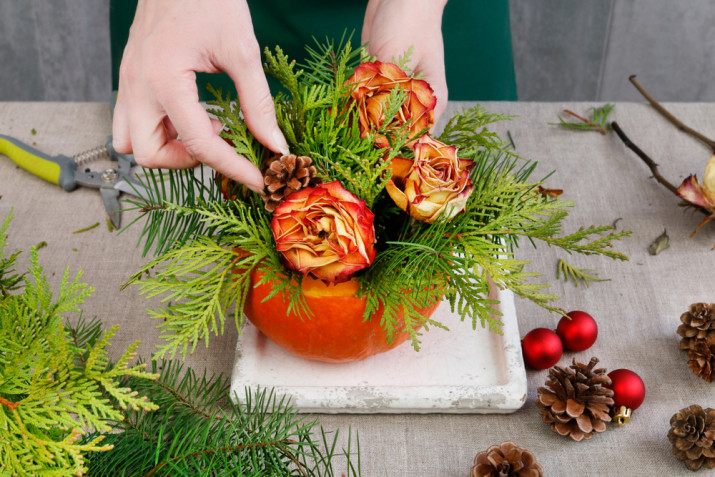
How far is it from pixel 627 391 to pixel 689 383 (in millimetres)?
92

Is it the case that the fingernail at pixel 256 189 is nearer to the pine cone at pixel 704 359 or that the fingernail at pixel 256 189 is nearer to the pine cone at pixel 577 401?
the pine cone at pixel 577 401

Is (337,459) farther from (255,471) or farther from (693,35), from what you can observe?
(693,35)

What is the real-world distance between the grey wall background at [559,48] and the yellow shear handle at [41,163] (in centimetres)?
99

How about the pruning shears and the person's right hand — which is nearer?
the person's right hand

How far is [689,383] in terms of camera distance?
65 centimetres

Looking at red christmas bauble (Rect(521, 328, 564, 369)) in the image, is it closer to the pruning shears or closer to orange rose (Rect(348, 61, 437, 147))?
orange rose (Rect(348, 61, 437, 147))

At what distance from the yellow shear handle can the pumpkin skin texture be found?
0.38 meters

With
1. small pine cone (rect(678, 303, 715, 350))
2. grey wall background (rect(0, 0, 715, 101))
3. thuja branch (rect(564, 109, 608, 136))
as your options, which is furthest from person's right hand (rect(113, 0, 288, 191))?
grey wall background (rect(0, 0, 715, 101))

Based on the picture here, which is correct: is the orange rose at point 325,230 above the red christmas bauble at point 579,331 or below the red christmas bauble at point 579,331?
above

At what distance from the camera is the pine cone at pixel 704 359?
634mm

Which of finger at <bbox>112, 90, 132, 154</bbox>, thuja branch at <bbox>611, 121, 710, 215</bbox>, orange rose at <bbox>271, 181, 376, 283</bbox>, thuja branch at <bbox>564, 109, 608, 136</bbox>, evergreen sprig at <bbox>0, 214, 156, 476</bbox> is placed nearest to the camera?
evergreen sprig at <bbox>0, 214, 156, 476</bbox>

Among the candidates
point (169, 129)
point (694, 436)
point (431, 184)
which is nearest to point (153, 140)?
point (169, 129)

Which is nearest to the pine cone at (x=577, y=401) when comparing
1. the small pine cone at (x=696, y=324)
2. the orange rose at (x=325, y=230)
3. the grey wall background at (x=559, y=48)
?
the small pine cone at (x=696, y=324)

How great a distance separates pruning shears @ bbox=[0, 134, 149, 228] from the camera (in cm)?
80
